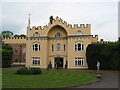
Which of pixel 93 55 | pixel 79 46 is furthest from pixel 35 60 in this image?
pixel 93 55

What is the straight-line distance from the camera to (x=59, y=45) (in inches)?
1663

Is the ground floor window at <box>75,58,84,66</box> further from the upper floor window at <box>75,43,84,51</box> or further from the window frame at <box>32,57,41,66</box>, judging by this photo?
the window frame at <box>32,57,41,66</box>

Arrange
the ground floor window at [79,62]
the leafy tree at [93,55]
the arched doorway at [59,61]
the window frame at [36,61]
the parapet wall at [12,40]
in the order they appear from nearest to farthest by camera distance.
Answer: the leafy tree at [93,55] → the ground floor window at [79,62] → the window frame at [36,61] → the arched doorway at [59,61] → the parapet wall at [12,40]

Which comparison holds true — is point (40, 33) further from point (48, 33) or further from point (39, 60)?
point (39, 60)

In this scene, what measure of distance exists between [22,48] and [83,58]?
27.8m

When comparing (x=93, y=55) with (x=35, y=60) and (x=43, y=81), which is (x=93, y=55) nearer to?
(x=35, y=60)

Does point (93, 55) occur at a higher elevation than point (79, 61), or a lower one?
higher

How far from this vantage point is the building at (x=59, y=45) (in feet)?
128

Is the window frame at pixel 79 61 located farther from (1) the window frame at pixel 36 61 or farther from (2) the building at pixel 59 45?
(1) the window frame at pixel 36 61

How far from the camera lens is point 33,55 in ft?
138

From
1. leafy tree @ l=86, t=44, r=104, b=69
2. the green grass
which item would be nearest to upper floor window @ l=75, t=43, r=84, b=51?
leafy tree @ l=86, t=44, r=104, b=69

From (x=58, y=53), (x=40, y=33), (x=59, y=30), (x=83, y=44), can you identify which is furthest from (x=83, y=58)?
(x=40, y=33)

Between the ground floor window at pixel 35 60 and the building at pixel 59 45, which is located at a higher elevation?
the building at pixel 59 45

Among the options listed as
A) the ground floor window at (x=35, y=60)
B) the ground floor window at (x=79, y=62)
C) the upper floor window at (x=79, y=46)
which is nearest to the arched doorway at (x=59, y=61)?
the ground floor window at (x=35, y=60)
